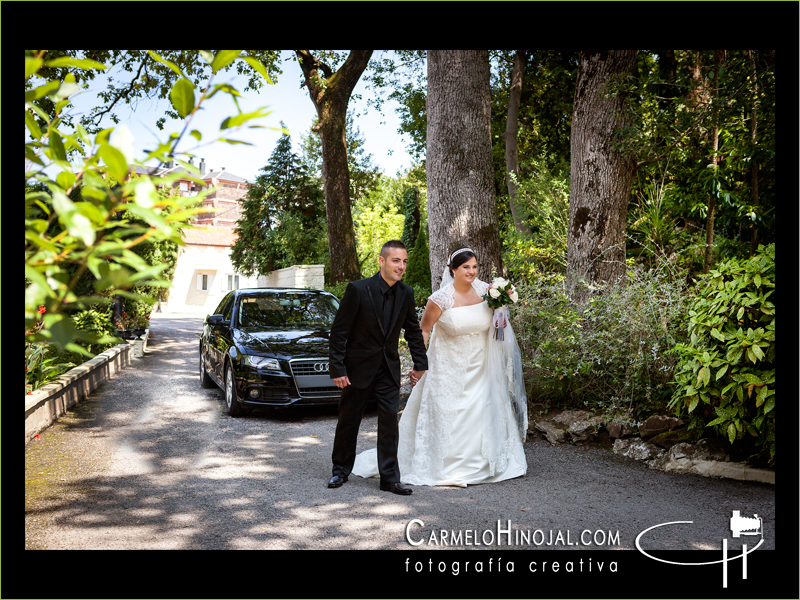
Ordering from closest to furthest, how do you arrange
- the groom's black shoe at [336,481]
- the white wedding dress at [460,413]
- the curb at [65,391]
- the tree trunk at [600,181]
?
the groom's black shoe at [336,481]
the white wedding dress at [460,413]
the curb at [65,391]
the tree trunk at [600,181]

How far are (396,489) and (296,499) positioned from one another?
859 mm

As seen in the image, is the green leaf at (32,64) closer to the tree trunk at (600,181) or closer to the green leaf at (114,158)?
the green leaf at (114,158)

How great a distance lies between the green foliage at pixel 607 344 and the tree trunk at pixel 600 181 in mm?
849

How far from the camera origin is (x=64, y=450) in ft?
21.9

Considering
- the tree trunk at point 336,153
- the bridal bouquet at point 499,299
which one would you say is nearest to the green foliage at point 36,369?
the bridal bouquet at point 499,299

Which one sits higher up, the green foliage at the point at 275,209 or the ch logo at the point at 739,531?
the green foliage at the point at 275,209

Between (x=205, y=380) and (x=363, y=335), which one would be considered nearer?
(x=363, y=335)

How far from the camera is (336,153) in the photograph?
17.7 meters

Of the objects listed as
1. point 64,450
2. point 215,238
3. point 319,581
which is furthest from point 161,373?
point 215,238

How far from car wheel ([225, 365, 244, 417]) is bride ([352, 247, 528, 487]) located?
2.96m

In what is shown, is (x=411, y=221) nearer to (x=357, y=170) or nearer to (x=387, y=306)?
(x=357, y=170)

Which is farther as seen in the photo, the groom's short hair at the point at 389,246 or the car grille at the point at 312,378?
the car grille at the point at 312,378

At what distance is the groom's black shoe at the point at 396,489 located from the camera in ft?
17.4

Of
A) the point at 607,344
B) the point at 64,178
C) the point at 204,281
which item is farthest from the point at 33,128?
the point at 204,281
